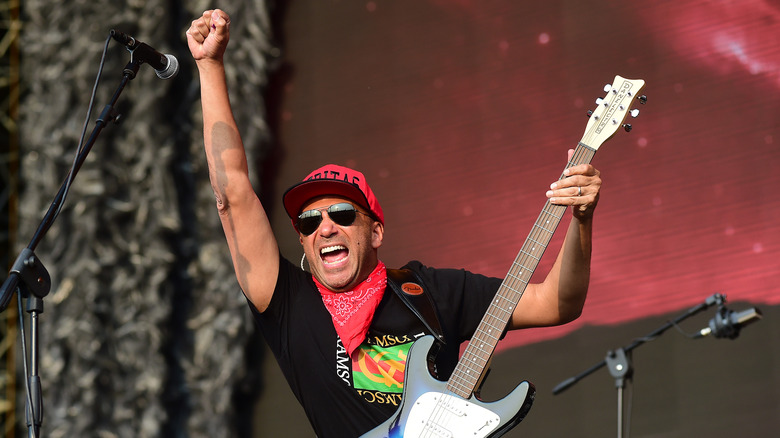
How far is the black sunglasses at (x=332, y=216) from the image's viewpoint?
9.91 feet

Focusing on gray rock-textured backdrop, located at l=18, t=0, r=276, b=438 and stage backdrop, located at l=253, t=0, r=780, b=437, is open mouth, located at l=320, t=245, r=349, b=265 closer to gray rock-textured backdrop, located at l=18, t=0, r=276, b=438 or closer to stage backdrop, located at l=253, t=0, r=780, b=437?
stage backdrop, located at l=253, t=0, r=780, b=437

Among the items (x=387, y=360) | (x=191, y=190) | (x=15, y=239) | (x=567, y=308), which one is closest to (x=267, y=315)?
(x=387, y=360)

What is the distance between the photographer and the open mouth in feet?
9.79

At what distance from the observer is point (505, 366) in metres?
4.58

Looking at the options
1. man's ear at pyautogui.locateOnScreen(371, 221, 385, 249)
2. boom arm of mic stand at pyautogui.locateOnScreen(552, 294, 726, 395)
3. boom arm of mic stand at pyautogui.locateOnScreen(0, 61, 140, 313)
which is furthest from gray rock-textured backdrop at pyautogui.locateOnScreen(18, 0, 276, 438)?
boom arm of mic stand at pyautogui.locateOnScreen(0, 61, 140, 313)

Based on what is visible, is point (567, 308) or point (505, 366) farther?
point (505, 366)

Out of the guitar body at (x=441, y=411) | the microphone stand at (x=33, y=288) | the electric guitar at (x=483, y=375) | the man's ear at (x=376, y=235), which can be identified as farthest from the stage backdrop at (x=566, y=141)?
the microphone stand at (x=33, y=288)

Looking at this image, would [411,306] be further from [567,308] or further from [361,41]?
[361,41]

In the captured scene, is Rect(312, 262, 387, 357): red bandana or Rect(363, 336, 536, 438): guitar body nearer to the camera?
Rect(363, 336, 536, 438): guitar body

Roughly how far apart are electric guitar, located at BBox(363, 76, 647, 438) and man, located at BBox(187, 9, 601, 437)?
0.11 metres

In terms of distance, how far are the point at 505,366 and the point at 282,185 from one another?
62.8 inches

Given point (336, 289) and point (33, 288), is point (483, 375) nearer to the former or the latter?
point (336, 289)

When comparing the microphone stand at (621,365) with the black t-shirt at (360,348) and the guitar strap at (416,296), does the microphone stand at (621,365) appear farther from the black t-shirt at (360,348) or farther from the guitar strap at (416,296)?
the guitar strap at (416,296)

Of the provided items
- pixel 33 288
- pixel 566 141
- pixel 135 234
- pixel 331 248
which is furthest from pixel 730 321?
pixel 135 234
